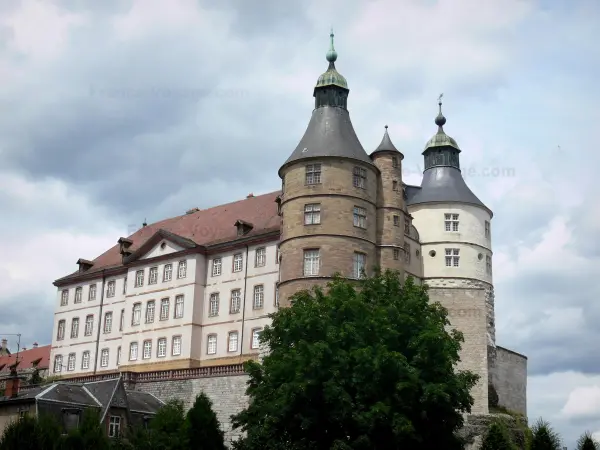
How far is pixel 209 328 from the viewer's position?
64062 millimetres

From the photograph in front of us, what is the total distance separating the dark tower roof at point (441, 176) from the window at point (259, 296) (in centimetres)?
1203

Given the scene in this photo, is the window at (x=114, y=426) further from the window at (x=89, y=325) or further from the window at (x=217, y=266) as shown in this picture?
the window at (x=89, y=325)

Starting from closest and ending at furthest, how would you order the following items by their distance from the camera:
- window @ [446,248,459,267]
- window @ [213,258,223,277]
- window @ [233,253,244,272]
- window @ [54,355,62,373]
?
window @ [446,248,459,267], window @ [233,253,244,272], window @ [213,258,223,277], window @ [54,355,62,373]

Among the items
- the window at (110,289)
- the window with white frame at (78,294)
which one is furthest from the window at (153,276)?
the window with white frame at (78,294)

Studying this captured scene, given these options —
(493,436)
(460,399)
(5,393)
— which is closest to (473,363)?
(493,436)

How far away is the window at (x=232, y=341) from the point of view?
6198 cm

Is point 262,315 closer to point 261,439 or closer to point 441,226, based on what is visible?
point 441,226

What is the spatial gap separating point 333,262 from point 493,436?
12.7m

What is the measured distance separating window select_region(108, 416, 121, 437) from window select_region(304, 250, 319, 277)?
1306cm

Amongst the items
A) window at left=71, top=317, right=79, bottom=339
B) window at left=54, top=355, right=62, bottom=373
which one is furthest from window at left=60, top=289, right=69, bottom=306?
window at left=54, top=355, right=62, bottom=373

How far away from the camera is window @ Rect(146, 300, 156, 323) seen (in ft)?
221

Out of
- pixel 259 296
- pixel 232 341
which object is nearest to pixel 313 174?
pixel 259 296

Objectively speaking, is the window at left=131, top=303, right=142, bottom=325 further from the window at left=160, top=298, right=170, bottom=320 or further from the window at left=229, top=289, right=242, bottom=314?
the window at left=229, top=289, right=242, bottom=314

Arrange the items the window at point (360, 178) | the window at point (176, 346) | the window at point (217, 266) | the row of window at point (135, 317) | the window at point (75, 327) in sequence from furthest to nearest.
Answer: the window at point (75, 327) < the row of window at point (135, 317) < the window at point (217, 266) < the window at point (176, 346) < the window at point (360, 178)
